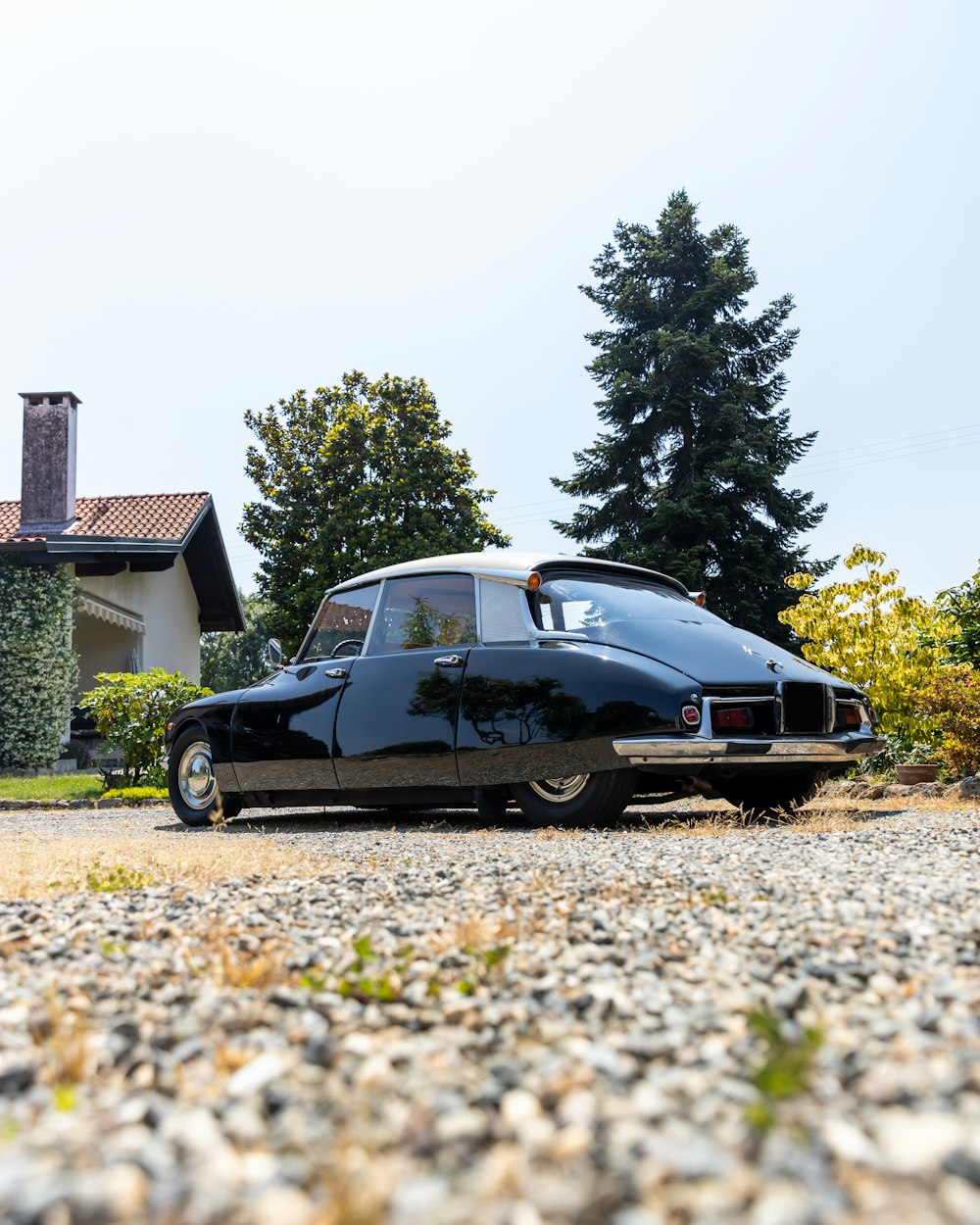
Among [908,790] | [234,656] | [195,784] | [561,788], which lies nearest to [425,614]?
[561,788]

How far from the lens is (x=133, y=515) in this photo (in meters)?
22.1

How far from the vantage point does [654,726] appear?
5535mm

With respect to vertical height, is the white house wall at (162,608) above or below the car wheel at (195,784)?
Answer: above

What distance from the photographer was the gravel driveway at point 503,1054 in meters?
1.24

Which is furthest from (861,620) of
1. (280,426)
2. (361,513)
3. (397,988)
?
(280,426)

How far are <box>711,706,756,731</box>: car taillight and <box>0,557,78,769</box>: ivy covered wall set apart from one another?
13.9m

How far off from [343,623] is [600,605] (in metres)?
1.95

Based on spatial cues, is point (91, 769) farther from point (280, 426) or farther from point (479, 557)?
point (479, 557)

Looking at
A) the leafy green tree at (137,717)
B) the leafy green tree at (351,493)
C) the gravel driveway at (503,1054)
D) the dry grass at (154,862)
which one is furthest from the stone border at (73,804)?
the leafy green tree at (351,493)

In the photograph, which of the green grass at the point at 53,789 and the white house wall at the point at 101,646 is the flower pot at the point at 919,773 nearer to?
the green grass at the point at 53,789

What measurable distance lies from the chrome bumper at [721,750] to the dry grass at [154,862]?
5.77 feet

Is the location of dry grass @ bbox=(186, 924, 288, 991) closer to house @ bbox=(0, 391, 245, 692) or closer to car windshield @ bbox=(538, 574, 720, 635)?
car windshield @ bbox=(538, 574, 720, 635)

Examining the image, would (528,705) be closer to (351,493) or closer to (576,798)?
(576,798)

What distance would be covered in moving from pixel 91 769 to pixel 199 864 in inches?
607
